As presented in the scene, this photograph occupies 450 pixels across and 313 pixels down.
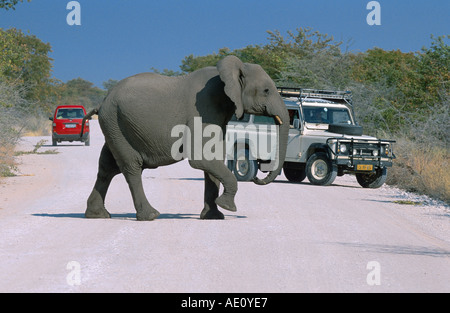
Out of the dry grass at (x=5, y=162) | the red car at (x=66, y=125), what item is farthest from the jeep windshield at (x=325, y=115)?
the red car at (x=66, y=125)

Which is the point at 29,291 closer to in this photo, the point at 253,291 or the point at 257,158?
the point at 253,291

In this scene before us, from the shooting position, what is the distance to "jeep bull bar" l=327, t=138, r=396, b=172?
850 inches

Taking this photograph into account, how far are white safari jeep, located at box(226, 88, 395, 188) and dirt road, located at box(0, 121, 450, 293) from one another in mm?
2440

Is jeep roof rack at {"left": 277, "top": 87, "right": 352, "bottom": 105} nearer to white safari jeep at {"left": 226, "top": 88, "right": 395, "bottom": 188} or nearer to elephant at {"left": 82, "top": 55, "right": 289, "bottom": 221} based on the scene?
white safari jeep at {"left": 226, "top": 88, "right": 395, "bottom": 188}

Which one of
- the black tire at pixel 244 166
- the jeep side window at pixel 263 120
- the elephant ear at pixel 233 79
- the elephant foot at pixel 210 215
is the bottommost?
the elephant foot at pixel 210 215

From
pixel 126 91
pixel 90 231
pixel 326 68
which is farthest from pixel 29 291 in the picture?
pixel 326 68

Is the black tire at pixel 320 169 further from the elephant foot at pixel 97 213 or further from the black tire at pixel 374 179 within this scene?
the elephant foot at pixel 97 213

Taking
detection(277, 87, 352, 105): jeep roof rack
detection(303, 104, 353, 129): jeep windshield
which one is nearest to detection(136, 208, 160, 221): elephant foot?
detection(303, 104, 353, 129): jeep windshield

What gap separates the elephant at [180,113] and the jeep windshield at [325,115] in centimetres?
920

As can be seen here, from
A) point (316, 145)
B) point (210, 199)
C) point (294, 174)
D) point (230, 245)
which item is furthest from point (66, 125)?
point (230, 245)

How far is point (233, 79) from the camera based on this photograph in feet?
43.3

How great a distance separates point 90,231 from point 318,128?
37.9 ft

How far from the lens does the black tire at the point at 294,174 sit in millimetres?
23734

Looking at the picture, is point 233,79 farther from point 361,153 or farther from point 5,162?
point 5,162
